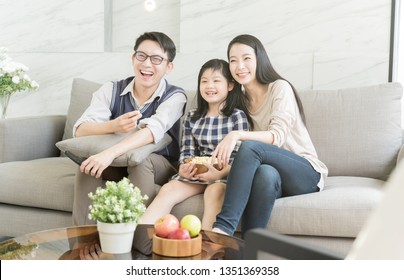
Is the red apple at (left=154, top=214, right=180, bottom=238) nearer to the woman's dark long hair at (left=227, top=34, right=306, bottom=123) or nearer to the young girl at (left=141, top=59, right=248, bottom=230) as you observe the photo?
the young girl at (left=141, top=59, right=248, bottom=230)

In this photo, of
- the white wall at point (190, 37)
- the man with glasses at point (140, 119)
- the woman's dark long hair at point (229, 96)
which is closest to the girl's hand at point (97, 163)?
the man with glasses at point (140, 119)

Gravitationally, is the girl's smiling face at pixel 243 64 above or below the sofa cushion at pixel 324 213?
above

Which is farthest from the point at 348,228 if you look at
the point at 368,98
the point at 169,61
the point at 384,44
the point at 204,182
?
the point at 384,44

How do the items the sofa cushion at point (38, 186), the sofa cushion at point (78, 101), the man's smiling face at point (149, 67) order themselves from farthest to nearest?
the sofa cushion at point (78, 101)
the man's smiling face at point (149, 67)
the sofa cushion at point (38, 186)

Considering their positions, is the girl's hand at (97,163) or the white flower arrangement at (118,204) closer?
the white flower arrangement at (118,204)

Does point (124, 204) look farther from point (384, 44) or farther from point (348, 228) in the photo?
point (384, 44)

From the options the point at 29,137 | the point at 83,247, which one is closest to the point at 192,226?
the point at 83,247

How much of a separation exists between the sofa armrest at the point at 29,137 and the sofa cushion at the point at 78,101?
0.24 feet

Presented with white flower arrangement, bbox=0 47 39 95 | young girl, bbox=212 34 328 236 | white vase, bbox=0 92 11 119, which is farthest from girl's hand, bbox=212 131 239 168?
white vase, bbox=0 92 11 119

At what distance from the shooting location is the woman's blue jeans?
2127 millimetres

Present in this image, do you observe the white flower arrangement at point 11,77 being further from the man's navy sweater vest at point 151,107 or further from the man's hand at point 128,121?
the man's hand at point 128,121

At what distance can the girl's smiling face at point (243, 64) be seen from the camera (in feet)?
8.25
